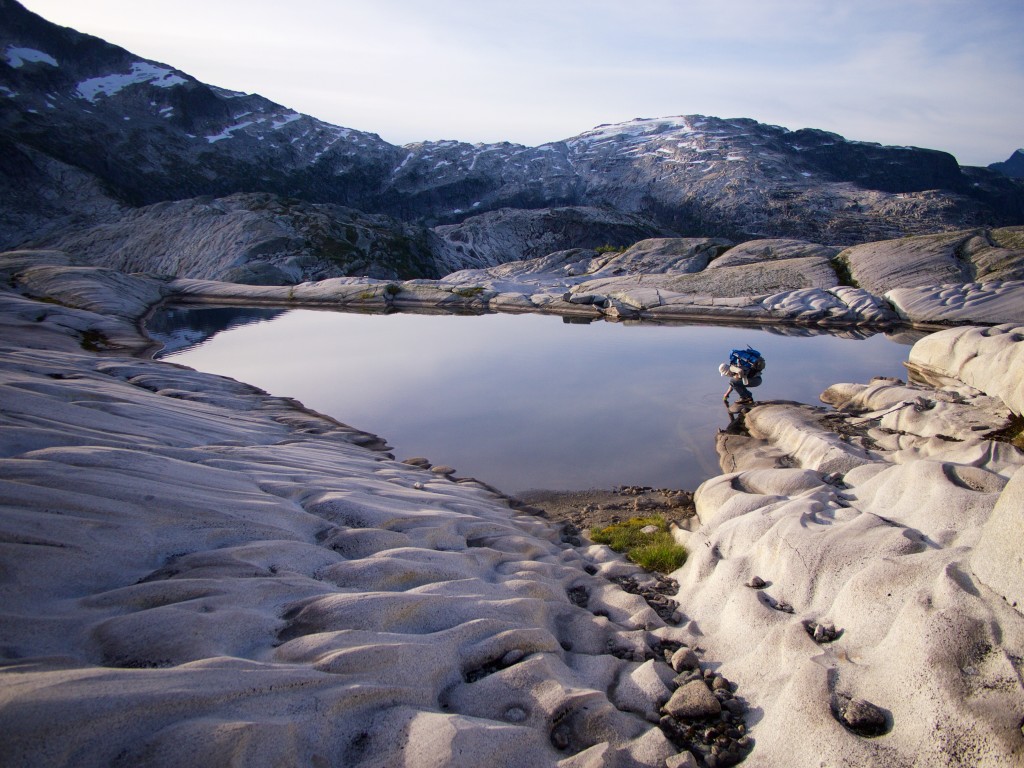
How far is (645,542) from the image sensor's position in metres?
9.97

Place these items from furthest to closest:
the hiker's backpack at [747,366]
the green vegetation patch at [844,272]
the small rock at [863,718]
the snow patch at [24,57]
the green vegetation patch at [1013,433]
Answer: the snow patch at [24,57]
the green vegetation patch at [844,272]
the hiker's backpack at [747,366]
the green vegetation patch at [1013,433]
the small rock at [863,718]

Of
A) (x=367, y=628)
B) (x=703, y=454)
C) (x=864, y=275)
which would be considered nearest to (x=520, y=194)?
(x=864, y=275)

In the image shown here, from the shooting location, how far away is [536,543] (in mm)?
9477

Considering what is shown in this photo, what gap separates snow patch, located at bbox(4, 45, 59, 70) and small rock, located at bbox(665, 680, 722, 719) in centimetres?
14754

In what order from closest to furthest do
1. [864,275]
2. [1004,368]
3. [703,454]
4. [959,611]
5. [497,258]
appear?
[959,611] < [1004,368] < [703,454] < [864,275] < [497,258]

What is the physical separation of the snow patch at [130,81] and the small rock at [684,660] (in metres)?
148

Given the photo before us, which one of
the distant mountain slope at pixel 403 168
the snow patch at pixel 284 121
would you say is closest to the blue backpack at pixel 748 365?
the distant mountain slope at pixel 403 168

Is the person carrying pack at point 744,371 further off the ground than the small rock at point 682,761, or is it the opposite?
the person carrying pack at point 744,371

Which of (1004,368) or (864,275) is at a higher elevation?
(864,275)

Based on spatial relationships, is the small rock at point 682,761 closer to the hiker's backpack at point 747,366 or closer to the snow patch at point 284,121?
the hiker's backpack at point 747,366

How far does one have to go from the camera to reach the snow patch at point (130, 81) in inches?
4579

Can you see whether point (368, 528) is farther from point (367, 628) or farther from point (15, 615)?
point (15, 615)

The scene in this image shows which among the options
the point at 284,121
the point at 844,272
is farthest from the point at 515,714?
the point at 284,121

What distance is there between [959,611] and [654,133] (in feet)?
604
